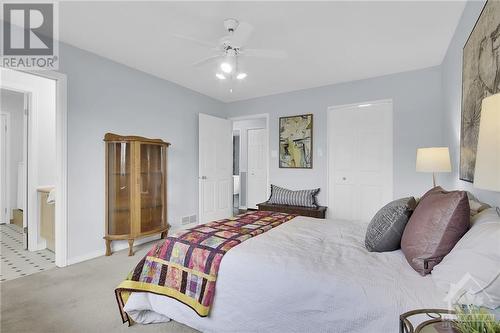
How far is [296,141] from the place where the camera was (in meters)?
4.46

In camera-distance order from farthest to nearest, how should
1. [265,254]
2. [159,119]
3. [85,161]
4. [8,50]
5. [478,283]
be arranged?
[159,119], [85,161], [8,50], [265,254], [478,283]

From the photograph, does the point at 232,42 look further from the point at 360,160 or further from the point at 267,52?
the point at 360,160

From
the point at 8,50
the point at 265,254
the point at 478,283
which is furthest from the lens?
the point at 8,50

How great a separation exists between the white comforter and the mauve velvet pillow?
0.26 ft

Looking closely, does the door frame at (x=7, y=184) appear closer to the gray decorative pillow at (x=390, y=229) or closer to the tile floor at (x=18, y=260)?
the tile floor at (x=18, y=260)

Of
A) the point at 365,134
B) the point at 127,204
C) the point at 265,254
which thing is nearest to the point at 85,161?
the point at 127,204

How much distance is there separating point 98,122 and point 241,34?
2052 millimetres

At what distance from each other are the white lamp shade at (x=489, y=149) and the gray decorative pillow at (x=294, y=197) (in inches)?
136

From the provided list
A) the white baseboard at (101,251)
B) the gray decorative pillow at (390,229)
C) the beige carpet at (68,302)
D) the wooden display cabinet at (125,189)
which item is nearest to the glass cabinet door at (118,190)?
the wooden display cabinet at (125,189)

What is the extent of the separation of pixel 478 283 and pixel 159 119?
3852 mm

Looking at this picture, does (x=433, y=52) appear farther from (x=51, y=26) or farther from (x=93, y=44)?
(x=51, y=26)

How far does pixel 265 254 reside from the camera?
5.10 feet

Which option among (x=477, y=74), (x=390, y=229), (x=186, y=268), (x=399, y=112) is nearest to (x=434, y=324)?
(x=390, y=229)
